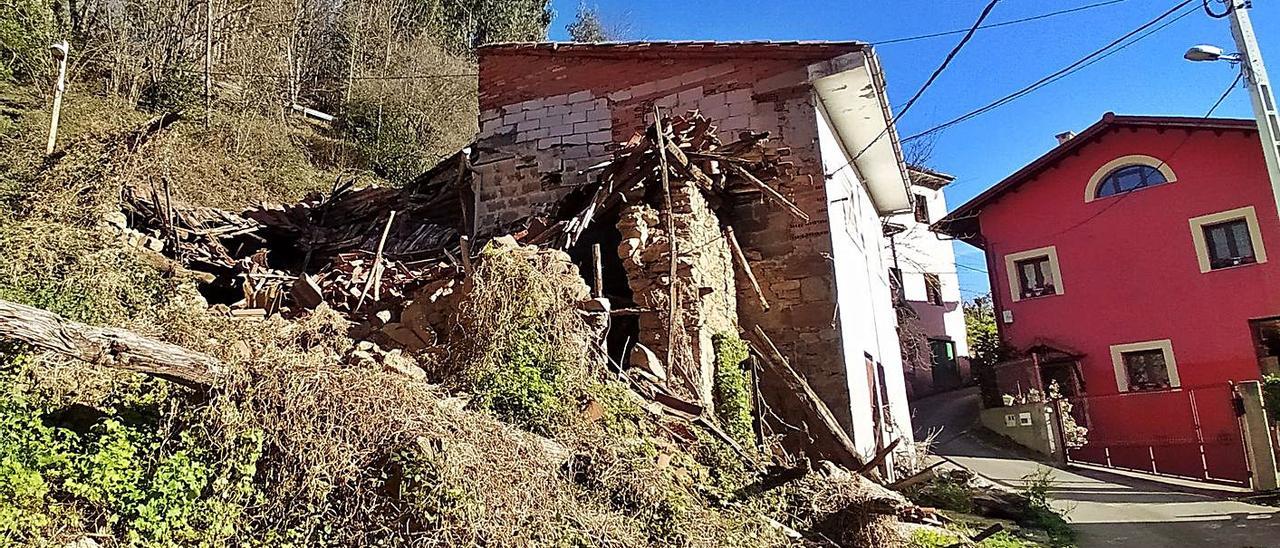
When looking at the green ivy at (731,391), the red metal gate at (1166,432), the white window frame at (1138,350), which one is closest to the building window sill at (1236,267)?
the white window frame at (1138,350)

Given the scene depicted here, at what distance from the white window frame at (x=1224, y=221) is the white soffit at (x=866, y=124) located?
8102 mm

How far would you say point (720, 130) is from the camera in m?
11.2

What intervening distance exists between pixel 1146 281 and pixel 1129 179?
2702 millimetres

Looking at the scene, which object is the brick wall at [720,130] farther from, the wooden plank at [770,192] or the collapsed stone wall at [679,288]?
the collapsed stone wall at [679,288]

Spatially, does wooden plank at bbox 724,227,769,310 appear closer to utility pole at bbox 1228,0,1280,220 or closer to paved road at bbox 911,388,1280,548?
paved road at bbox 911,388,1280,548

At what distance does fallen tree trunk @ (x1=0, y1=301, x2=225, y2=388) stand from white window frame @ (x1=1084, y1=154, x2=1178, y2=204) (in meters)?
21.0

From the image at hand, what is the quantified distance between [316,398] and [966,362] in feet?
85.0

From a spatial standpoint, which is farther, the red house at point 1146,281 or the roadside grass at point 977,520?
the red house at point 1146,281

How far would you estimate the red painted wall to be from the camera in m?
17.5

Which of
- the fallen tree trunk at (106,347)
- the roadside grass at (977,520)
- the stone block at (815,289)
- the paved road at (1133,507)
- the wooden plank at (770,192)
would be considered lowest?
the paved road at (1133,507)

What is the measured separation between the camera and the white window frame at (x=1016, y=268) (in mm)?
20094

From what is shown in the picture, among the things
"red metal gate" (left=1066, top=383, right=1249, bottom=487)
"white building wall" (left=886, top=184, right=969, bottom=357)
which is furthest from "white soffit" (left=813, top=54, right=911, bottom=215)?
"white building wall" (left=886, top=184, right=969, bottom=357)

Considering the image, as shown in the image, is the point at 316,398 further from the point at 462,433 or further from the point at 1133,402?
the point at 1133,402

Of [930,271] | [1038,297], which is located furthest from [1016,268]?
[930,271]
